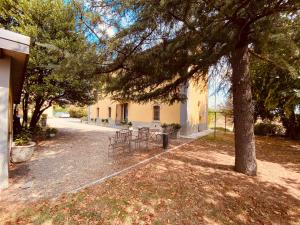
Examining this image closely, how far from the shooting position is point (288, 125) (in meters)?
16.5

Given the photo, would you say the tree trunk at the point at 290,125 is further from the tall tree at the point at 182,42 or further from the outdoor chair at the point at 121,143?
the outdoor chair at the point at 121,143

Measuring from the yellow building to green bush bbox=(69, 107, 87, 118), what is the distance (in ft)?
53.8

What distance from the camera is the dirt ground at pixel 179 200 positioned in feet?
13.2

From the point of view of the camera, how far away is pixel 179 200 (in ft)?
15.4

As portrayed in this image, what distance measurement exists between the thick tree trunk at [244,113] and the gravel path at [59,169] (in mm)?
3860

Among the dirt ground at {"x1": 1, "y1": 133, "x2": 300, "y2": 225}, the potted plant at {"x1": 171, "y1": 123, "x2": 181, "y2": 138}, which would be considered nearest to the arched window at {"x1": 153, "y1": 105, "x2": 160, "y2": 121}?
the potted plant at {"x1": 171, "y1": 123, "x2": 181, "y2": 138}

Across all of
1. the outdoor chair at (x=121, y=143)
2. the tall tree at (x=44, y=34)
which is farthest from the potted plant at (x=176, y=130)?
the tall tree at (x=44, y=34)

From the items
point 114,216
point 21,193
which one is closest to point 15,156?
point 21,193

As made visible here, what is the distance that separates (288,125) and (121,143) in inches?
595

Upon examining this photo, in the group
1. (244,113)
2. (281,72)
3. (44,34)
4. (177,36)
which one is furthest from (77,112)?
(244,113)

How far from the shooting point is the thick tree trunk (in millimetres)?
6320

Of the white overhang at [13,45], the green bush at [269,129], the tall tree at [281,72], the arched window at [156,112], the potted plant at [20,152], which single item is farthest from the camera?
the green bush at [269,129]

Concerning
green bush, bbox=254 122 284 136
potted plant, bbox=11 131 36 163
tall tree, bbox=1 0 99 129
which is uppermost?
tall tree, bbox=1 0 99 129

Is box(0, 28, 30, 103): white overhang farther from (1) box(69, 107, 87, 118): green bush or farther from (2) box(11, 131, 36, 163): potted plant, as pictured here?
(1) box(69, 107, 87, 118): green bush
